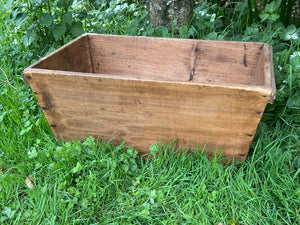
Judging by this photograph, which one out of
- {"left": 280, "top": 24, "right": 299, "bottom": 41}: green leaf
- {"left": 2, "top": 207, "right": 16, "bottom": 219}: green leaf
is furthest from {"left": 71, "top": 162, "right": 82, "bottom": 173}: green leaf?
{"left": 280, "top": 24, "right": 299, "bottom": 41}: green leaf

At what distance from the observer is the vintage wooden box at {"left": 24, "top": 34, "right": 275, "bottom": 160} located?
1.18 meters

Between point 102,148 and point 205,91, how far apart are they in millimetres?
639

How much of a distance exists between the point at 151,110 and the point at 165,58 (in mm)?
585

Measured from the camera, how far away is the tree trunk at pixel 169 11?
2.04 metres

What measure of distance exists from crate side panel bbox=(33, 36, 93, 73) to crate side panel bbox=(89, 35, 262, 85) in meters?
0.05

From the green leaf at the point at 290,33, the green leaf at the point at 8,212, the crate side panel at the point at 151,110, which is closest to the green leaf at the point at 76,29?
the crate side panel at the point at 151,110

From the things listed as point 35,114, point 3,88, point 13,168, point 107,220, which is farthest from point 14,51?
point 107,220

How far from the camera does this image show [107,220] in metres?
1.21

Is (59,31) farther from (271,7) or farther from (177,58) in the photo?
(271,7)

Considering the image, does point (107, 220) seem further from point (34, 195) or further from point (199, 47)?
point (199, 47)

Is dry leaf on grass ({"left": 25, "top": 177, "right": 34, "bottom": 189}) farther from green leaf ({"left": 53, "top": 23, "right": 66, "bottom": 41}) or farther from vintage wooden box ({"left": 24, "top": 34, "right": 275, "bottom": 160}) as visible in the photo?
green leaf ({"left": 53, "top": 23, "right": 66, "bottom": 41})

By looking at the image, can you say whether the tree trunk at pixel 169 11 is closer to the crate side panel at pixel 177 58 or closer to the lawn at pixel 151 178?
the crate side panel at pixel 177 58

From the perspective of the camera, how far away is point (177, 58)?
1736mm

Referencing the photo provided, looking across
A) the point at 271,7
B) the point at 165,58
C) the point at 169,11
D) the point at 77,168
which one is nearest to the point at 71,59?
the point at 165,58
